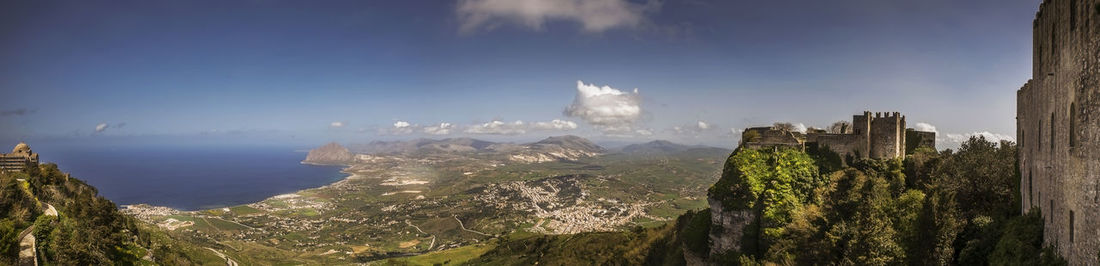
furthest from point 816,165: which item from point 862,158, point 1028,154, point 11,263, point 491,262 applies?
point 491,262

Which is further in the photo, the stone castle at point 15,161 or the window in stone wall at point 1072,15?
the stone castle at point 15,161

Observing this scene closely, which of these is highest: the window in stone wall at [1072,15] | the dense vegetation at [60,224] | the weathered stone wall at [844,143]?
the window in stone wall at [1072,15]

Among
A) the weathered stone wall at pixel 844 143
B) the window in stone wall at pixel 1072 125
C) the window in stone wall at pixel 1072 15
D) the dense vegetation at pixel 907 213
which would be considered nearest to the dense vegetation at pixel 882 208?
the dense vegetation at pixel 907 213

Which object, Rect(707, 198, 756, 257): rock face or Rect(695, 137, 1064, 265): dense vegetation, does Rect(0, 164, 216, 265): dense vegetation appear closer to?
Rect(707, 198, 756, 257): rock face

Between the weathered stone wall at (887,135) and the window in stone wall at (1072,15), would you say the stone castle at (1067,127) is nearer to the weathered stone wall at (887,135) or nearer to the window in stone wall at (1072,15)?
the window in stone wall at (1072,15)

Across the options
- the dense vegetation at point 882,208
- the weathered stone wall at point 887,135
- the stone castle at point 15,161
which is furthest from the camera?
the stone castle at point 15,161

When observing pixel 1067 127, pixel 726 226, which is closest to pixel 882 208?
pixel 726 226

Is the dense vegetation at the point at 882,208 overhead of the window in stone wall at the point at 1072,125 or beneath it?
beneath

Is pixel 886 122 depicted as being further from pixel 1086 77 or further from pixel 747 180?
pixel 1086 77
